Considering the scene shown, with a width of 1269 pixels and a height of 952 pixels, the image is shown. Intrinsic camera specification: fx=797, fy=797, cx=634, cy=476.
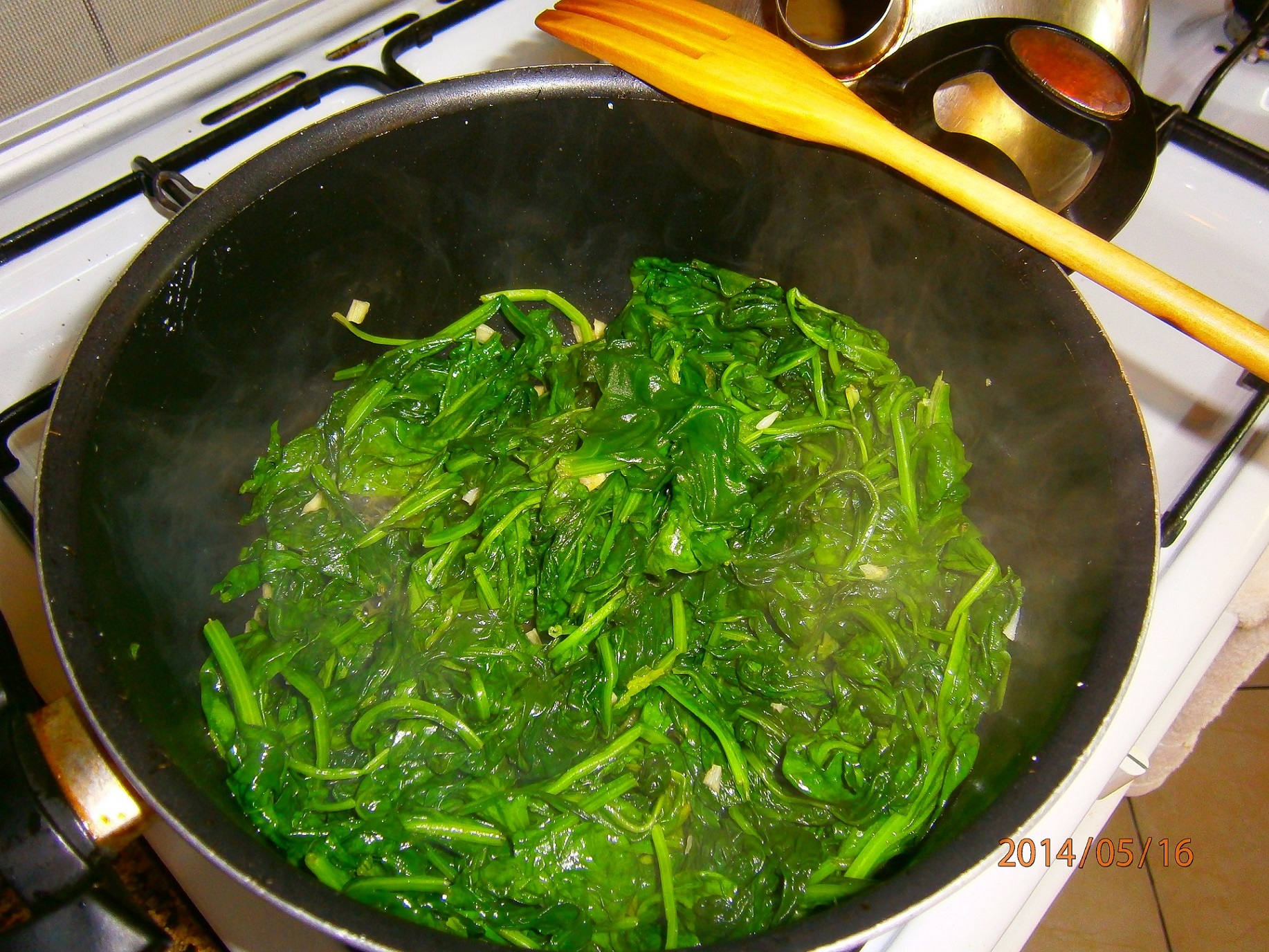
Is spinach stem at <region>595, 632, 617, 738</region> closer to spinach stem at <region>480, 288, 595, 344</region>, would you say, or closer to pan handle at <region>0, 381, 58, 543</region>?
spinach stem at <region>480, 288, 595, 344</region>

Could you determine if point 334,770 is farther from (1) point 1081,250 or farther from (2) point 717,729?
(1) point 1081,250

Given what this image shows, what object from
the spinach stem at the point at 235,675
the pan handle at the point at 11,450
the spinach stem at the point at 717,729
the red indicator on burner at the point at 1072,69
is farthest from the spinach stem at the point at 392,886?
the red indicator on burner at the point at 1072,69

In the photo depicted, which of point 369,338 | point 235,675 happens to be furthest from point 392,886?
point 369,338

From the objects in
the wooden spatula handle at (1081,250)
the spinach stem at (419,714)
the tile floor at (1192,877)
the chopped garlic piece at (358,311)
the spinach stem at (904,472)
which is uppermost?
the wooden spatula handle at (1081,250)

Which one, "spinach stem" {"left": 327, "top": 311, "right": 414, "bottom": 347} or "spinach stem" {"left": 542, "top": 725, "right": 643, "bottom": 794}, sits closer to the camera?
"spinach stem" {"left": 542, "top": 725, "right": 643, "bottom": 794}

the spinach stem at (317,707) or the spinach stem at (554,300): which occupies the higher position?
the spinach stem at (554,300)

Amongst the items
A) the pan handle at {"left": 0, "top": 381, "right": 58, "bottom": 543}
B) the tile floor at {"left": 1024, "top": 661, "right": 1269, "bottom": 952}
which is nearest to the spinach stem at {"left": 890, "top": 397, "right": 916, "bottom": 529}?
the pan handle at {"left": 0, "top": 381, "right": 58, "bottom": 543}

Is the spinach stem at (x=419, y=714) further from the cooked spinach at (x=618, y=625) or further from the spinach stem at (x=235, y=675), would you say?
the spinach stem at (x=235, y=675)
